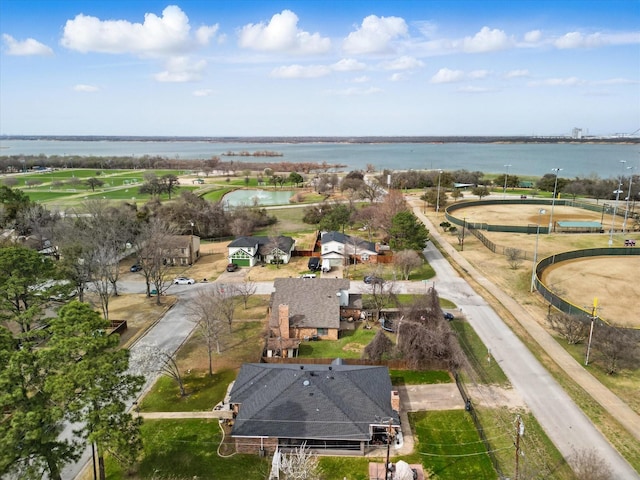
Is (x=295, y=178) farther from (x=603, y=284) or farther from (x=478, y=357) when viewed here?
(x=478, y=357)

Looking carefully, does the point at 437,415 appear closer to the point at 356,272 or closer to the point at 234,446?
the point at 234,446

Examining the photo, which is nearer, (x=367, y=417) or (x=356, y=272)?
(x=367, y=417)

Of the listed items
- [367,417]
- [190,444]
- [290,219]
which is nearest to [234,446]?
[190,444]

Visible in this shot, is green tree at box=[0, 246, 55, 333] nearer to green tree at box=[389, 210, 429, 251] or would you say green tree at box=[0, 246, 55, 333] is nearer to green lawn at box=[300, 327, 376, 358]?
green lawn at box=[300, 327, 376, 358]

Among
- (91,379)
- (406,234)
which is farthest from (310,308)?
(406,234)

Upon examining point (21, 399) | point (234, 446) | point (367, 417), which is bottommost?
point (234, 446)

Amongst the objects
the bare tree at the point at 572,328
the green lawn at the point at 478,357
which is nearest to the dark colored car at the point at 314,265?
the green lawn at the point at 478,357
